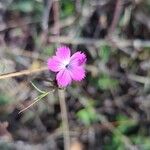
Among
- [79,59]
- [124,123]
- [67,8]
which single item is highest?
[67,8]

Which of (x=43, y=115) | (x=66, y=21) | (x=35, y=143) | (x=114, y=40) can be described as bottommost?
(x=35, y=143)

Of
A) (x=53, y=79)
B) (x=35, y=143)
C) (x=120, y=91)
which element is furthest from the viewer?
(x=120, y=91)

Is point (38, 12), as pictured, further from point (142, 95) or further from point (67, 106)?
point (142, 95)

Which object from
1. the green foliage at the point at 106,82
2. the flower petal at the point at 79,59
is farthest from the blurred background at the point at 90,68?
the flower petal at the point at 79,59

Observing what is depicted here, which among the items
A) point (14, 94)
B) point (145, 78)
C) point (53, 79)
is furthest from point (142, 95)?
point (53, 79)

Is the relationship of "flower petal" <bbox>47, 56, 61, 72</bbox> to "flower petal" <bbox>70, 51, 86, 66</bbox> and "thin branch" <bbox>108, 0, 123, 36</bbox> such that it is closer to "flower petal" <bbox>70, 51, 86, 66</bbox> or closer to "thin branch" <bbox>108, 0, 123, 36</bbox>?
"flower petal" <bbox>70, 51, 86, 66</bbox>

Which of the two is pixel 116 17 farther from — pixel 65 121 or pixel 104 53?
pixel 65 121

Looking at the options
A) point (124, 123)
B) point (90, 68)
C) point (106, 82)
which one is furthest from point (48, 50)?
point (124, 123)
